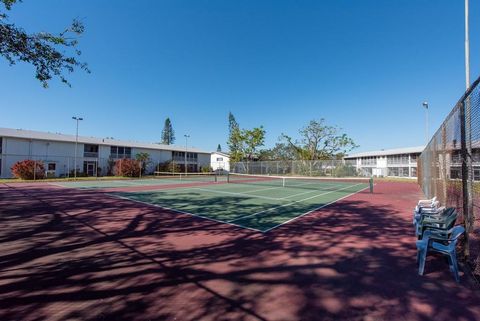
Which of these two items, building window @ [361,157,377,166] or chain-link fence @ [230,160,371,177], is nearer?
chain-link fence @ [230,160,371,177]

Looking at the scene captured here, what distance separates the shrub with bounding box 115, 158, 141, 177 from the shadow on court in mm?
31830

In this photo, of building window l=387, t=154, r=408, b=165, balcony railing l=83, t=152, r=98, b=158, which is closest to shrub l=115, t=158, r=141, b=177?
balcony railing l=83, t=152, r=98, b=158

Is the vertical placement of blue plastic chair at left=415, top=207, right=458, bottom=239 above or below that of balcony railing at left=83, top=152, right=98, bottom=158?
below

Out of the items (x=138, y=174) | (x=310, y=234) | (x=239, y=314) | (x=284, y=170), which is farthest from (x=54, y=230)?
(x=284, y=170)

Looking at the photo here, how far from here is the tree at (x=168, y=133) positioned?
9781 cm

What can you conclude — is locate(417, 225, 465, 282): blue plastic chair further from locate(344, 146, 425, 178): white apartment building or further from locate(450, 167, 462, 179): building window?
locate(344, 146, 425, 178): white apartment building

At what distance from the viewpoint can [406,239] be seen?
7.12m

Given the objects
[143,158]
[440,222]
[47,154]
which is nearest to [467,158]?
[440,222]

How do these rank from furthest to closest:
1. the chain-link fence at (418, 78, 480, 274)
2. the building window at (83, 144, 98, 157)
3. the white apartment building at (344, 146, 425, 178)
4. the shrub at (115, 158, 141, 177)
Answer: the white apartment building at (344, 146, 425, 178), the building window at (83, 144, 98, 157), the shrub at (115, 158, 141, 177), the chain-link fence at (418, 78, 480, 274)

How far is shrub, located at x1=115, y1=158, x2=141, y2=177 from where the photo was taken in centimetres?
3838

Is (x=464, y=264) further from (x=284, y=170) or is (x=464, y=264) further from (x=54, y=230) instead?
(x=284, y=170)

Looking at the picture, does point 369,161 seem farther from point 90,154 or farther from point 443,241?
point 443,241

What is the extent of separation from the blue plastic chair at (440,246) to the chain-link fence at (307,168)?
114 feet

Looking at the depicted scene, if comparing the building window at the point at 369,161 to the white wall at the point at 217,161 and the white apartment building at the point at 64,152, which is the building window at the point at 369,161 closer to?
the white wall at the point at 217,161
